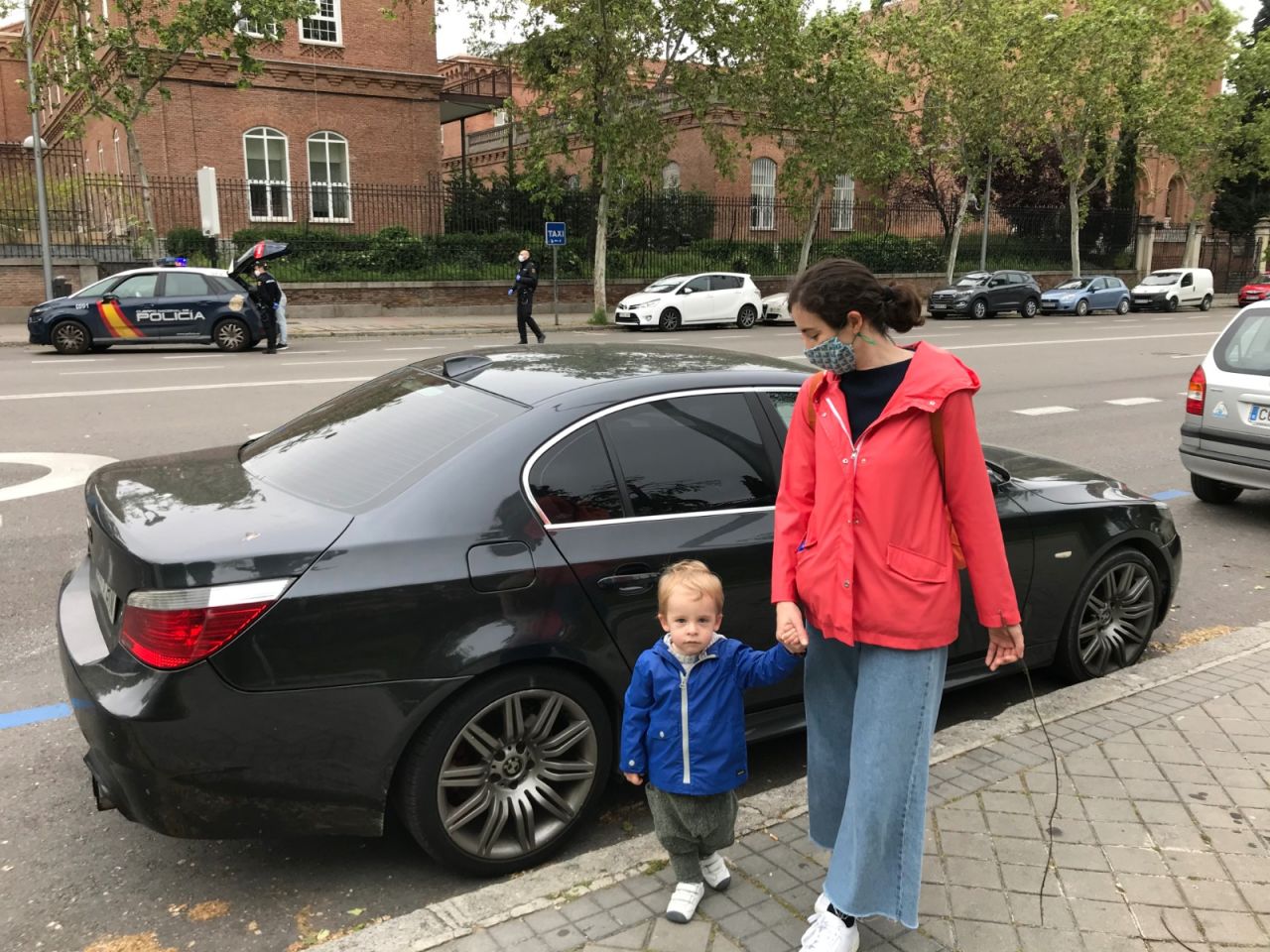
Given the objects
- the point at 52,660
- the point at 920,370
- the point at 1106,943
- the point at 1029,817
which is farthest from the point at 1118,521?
the point at 52,660

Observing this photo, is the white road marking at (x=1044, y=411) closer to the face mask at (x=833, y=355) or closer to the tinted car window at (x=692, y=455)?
the tinted car window at (x=692, y=455)

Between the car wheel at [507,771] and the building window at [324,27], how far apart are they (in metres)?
33.2

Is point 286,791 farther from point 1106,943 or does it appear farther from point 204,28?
point 204,28

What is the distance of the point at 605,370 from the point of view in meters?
3.82

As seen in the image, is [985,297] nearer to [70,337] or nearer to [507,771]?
[70,337]

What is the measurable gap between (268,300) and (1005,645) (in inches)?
691

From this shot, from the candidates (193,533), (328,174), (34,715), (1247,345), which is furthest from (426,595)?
(328,174)

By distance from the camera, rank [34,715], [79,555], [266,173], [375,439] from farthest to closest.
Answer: [266,173] → [79,555] → [34,715] → [375,439]

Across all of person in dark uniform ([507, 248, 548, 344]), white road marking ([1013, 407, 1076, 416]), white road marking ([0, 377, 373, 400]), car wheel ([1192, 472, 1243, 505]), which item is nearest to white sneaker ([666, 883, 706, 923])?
car wheel ([1192, 472, 1243, 505])

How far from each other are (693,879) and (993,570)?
120 centimetres

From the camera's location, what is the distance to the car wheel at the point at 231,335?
18.4 metres

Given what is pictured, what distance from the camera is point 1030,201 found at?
45.3m

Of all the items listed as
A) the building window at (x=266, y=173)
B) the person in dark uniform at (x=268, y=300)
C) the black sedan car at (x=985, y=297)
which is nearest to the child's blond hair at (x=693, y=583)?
the person in dark uniform at (x=268, y=300)

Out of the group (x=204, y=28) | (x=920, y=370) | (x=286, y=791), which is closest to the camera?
(x=920, y=370)
